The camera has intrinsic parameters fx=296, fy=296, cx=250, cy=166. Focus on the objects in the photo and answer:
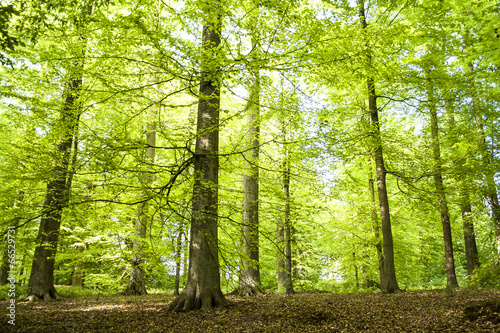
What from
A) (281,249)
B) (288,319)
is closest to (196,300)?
(288,319)

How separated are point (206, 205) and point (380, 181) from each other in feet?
21.2

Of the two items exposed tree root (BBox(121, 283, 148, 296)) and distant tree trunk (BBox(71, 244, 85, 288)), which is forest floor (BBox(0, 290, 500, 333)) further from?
distant tree trunk (BBox(71, 244, 85, 288))

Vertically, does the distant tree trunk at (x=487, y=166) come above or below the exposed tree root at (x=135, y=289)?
above

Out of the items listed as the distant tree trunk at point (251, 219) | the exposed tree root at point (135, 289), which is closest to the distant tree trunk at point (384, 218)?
the distant tree trunk at point (251, 219)

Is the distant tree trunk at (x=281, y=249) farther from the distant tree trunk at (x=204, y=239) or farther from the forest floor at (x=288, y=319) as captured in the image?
the distant tree trunk at (x=204, y=239)

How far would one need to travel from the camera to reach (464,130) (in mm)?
8469

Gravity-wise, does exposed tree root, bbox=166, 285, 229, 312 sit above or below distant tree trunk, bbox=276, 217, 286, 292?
below

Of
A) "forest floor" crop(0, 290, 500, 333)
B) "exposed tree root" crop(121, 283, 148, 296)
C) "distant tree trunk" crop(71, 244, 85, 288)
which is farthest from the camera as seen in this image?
"distant tree trunk" crop(71, 244, 85, 288)

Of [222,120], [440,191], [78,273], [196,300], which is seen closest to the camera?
[222,120]

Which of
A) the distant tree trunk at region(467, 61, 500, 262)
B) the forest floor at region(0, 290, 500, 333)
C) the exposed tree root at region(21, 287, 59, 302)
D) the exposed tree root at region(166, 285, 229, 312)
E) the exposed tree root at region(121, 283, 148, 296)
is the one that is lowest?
the exposed tree root at region(121, 283, 148, 296)

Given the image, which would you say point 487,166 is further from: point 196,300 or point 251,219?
point 196,300

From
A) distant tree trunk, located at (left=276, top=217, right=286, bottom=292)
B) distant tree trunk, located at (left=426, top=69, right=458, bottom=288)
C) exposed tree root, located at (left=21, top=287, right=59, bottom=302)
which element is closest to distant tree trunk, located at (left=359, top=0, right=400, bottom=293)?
distant tree trunk, located at (left=426, top=69, right=458, bottom=288)

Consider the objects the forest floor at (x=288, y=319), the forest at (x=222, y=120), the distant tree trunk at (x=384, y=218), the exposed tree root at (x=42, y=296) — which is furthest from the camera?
the distant tree trunk at (x=384, y=218)

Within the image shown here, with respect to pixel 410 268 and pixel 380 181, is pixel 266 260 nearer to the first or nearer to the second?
pixel 410 268
